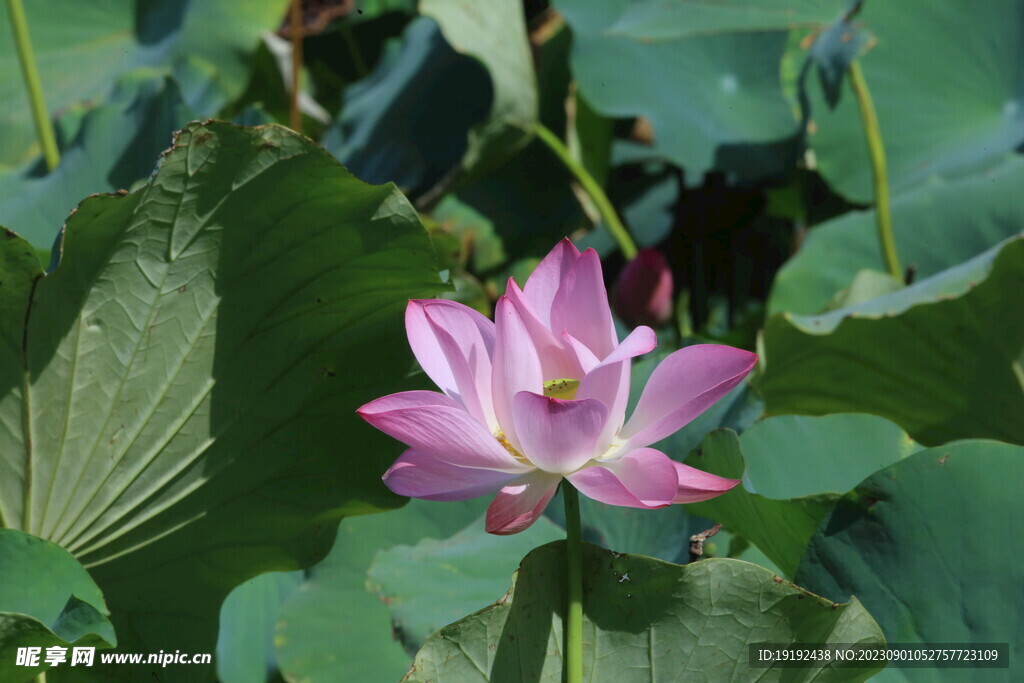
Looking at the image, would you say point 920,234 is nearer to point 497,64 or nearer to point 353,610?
point 497,64

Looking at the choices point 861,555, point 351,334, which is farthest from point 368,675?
point 861,555

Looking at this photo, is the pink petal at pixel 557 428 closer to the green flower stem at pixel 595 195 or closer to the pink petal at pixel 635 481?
the pink petal at pixel 635 481

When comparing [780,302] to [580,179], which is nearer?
[780,302]

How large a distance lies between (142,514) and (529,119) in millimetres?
848

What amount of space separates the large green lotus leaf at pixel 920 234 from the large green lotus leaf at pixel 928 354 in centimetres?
24

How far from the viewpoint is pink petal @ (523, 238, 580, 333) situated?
49 cm

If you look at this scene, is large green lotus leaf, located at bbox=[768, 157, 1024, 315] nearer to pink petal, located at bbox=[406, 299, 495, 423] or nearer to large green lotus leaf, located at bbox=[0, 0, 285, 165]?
pink petal, located at bbox=[406, 299, 495, 423]

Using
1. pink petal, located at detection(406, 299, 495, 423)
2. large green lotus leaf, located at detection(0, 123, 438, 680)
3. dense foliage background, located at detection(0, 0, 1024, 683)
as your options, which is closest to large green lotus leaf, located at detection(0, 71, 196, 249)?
dense foliage background, located at detection(0, 0, 1024, 683)

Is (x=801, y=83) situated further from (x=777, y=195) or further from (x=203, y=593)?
(x=203, y=593)

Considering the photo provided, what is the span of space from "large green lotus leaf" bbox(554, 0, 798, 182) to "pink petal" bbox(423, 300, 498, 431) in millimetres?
951

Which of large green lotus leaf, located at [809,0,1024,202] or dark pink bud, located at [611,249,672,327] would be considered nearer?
dark pink bud, located at [611,249,672,327]

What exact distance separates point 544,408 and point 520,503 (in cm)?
6

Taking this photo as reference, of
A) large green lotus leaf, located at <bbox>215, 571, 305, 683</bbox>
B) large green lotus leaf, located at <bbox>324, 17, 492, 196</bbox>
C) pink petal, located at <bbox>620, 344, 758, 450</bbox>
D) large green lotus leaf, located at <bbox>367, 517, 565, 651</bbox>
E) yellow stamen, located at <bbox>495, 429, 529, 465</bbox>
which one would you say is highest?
pink petal, located at <bbox>620, 344, 758, 450</bbox>

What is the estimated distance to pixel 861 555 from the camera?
57 centimetres
